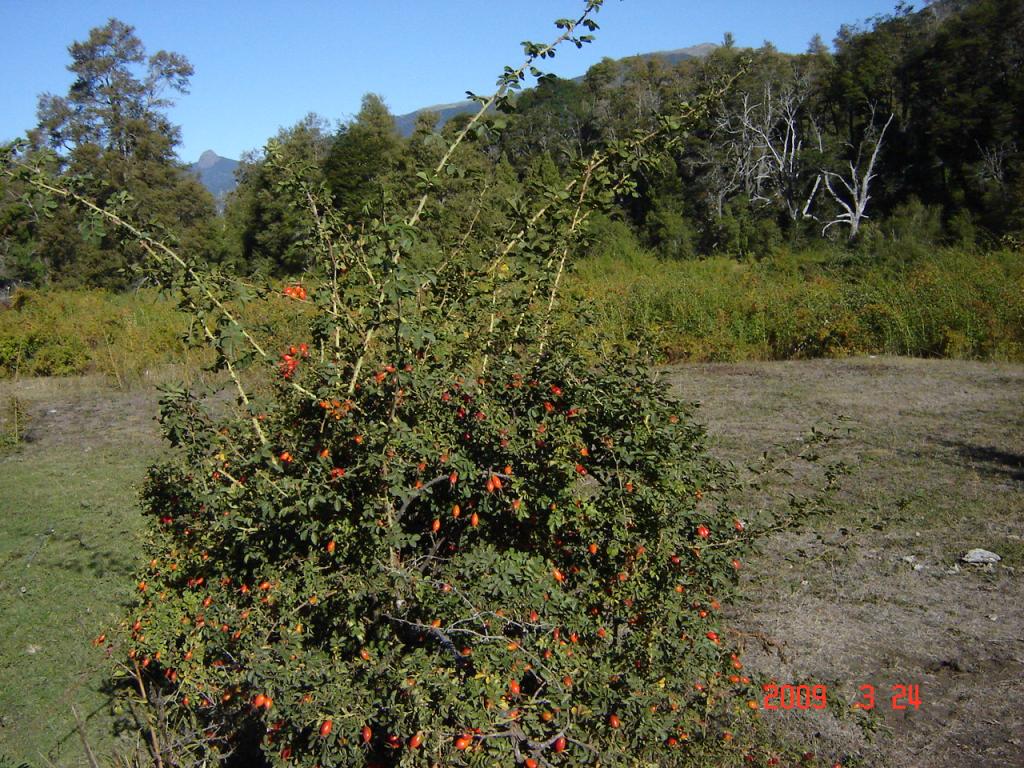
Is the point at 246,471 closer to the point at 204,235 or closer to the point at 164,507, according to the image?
the point at 164,507

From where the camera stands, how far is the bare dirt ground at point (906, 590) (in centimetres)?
284

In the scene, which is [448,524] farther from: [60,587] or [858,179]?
[858,179]

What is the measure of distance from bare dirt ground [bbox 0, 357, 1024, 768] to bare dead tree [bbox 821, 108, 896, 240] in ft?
65.2

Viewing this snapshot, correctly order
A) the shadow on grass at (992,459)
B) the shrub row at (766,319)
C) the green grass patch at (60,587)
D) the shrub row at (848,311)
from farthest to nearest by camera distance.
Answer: the shrub row at (766,319) → the shrub row at (848,311) → the shadow on grass at (992,459) → the green grass patch at (60,587)

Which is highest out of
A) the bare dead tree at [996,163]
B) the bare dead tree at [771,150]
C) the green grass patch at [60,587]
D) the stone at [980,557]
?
the bare dead tree at [771,150]

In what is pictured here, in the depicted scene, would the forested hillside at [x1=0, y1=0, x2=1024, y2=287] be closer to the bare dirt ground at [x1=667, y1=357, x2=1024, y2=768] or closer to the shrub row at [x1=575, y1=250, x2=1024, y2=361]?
the shrub row at [x1=575, y1=250, x2=1024, y2=361]

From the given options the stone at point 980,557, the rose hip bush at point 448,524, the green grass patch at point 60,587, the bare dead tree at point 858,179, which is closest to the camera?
the rose hip bush at point 448,524

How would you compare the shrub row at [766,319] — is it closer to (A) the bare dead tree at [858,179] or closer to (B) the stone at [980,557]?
(B) the stone at [980,557]

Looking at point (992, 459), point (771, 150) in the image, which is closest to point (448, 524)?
point (992, 459)

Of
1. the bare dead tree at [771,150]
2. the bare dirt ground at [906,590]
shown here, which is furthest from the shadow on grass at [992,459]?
the bare dead tree at [771,150]
